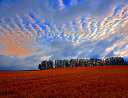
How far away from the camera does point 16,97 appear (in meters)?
7.55

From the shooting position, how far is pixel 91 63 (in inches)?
4835

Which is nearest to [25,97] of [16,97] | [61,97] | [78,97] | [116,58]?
[16,97]

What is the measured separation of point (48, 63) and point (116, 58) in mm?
A: 67547

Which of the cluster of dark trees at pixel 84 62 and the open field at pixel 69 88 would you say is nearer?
the open field at pixel 69 88

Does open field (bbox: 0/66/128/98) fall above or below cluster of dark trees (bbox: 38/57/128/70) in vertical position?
below

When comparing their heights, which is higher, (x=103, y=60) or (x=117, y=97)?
(x=103, y=60)

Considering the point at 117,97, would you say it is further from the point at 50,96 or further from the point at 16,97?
the point at 16,97

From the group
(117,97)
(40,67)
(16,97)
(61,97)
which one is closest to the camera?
(117,97)

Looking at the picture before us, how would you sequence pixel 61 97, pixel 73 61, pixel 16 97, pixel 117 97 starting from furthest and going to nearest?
1. pixel 73 61
2. pixel 16 97
3. pixel 61 97
4. pixel 117 97

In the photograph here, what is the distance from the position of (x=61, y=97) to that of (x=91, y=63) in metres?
119

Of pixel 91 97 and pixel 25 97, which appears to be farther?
pixel 25 97

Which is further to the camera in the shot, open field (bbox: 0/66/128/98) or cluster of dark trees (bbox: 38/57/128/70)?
cluster of dark trees (bbox: 38/57/128/70)

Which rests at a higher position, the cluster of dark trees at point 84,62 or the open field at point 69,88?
the cluster of dark trees at point 84,62

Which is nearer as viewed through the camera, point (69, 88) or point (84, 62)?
point (69, 88)
